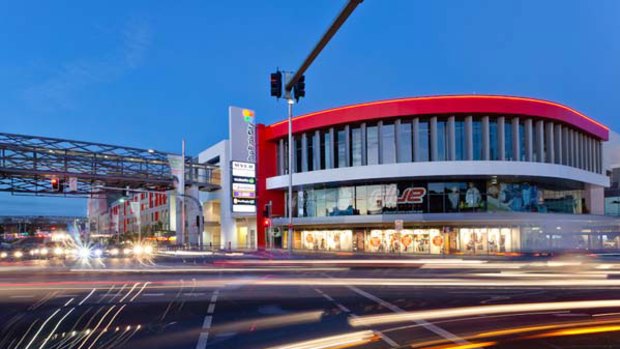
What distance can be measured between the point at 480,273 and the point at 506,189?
26.4 m

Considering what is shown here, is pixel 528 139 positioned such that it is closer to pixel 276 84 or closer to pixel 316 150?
pixel 316 150

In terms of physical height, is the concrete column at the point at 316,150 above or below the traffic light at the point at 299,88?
above

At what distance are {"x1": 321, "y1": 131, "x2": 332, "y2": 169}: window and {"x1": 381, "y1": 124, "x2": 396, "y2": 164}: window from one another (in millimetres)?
5748

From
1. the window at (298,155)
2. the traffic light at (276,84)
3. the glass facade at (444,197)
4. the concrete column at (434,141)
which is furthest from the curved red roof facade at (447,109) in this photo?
the traffic light at (276,84)

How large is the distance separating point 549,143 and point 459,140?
895cm

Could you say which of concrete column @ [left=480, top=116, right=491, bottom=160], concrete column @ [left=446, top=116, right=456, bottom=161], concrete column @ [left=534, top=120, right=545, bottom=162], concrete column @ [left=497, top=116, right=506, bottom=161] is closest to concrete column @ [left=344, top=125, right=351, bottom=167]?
concrete column @ [left=446, top=116, right=456, bottom=161]

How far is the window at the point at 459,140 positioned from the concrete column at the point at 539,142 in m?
7.31

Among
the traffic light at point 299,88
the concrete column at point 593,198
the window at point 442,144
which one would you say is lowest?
the concrete column at point 593,198

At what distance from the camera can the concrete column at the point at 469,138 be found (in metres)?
46.2

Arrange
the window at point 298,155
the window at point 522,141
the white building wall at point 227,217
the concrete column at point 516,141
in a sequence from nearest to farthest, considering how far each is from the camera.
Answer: the concrete column at point 516,141
the window at point 522,141
the window at point 298,155
the white building wall at point 227,217

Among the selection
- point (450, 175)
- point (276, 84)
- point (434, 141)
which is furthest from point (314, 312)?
point (434, 141)

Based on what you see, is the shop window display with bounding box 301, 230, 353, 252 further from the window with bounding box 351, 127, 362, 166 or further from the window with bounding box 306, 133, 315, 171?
the window with bounding box 351, 127, 362, 166

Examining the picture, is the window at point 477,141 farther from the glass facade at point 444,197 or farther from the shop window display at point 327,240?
the shop window display at point 327,240

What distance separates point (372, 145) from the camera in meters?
49.4
